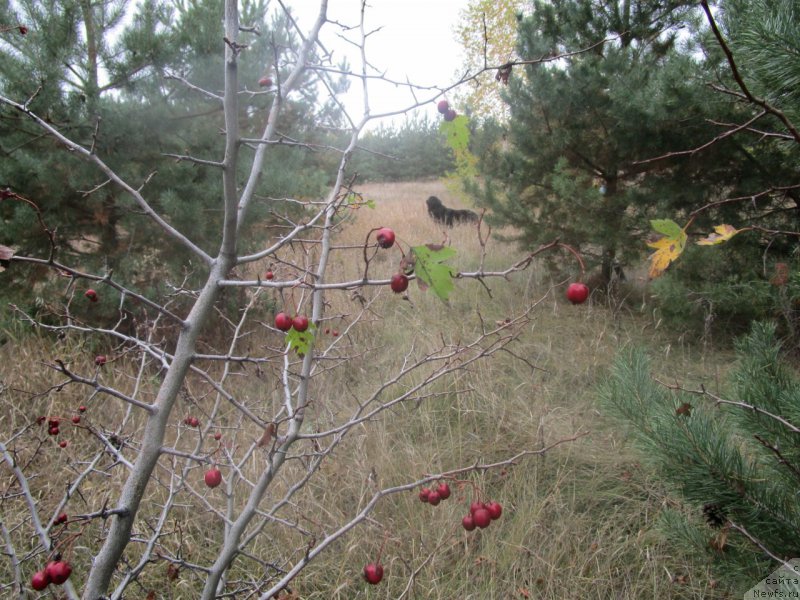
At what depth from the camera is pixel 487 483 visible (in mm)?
2250

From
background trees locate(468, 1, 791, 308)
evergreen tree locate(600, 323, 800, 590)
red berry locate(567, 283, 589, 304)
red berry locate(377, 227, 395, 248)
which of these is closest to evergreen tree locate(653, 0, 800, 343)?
background trees locate(468, 1, 791, 308)

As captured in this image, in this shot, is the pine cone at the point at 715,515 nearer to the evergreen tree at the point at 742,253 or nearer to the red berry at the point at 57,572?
the red berry at the point at 57,572

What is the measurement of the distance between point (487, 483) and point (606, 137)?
10.3ft

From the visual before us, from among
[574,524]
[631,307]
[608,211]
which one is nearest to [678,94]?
[608,211]

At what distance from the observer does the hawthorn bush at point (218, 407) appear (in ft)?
2.61

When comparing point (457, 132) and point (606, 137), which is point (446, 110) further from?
point (606, 137)

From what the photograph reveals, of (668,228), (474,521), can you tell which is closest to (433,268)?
(668,228)

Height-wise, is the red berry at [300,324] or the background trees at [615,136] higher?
the background trees at [615,136]

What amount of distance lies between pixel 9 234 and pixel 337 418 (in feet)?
7.18

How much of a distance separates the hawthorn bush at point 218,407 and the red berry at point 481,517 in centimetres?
10

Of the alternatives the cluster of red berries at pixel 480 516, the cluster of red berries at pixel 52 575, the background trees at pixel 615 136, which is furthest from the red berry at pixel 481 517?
the background trees at pixel 615 136

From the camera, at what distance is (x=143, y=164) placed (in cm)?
332

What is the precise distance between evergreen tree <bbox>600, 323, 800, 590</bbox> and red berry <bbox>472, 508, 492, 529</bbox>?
0.50 m

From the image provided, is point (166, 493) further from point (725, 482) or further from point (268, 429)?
point (725, 482)
